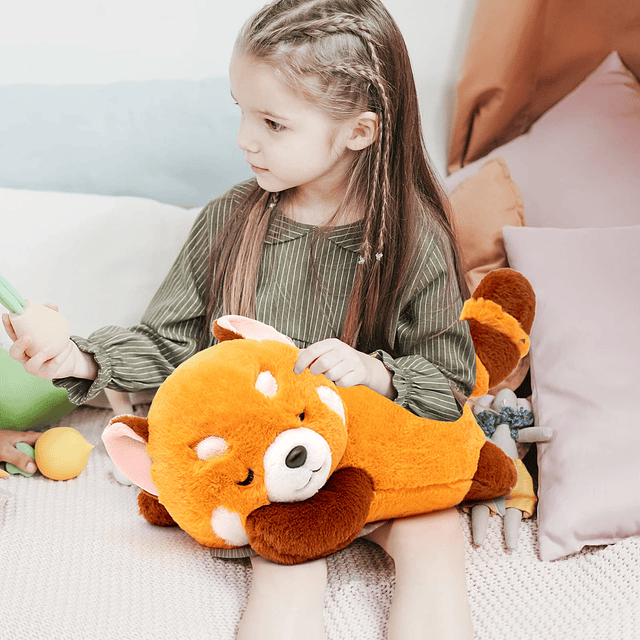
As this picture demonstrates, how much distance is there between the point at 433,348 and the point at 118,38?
0.69m

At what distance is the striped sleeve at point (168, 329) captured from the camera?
0.83 meters

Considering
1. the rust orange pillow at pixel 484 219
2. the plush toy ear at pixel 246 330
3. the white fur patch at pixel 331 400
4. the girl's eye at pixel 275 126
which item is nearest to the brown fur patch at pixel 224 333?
the plush toy ear at pixel 246 330

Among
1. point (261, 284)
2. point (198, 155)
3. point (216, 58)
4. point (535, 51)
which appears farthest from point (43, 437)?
point (535, 51)

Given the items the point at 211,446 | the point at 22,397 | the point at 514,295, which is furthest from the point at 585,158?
the point at 22,397

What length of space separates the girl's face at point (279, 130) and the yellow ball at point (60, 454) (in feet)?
1.31

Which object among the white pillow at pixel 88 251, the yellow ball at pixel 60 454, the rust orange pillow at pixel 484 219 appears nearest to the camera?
the yellow ball at pixel 60 454

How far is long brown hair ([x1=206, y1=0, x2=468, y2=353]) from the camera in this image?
0.75 metres

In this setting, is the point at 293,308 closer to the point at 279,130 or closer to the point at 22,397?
the point at 279,130

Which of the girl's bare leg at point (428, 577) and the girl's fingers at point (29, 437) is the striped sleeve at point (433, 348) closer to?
the girl's bare leg at point (428, 577)

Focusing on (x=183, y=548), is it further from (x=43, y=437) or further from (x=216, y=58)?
(x=216, y=58)

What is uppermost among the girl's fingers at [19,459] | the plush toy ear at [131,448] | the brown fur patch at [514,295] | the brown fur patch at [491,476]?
the brown fur patch at [514,295]

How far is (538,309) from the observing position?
956 mm

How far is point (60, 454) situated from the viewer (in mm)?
860

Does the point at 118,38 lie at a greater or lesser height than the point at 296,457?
greater
